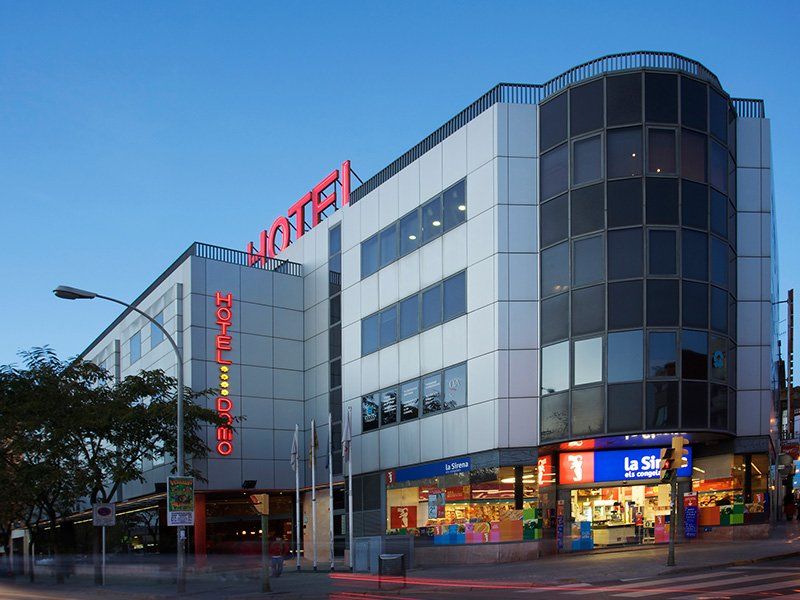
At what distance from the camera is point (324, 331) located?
50.6 meters

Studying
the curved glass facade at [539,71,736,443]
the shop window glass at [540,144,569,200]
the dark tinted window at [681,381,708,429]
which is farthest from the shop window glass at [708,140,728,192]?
the dark tinted window at [681,381,708,429]

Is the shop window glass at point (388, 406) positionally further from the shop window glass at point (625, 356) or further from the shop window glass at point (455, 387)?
the shop window glass at point (625, 356)

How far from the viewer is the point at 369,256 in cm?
4544

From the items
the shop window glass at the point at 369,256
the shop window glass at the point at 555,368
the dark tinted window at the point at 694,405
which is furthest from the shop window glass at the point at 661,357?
the shop window glass at the point at 369,256

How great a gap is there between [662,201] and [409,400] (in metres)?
14.2

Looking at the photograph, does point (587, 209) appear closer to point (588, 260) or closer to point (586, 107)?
point (588, 260)

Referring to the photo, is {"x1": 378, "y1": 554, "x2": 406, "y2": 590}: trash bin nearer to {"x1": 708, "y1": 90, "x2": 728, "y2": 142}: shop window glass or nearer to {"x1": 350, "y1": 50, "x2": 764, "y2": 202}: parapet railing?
{"x1": 350, "y1": 50, "x2": 764, "y2": 202}: parapet railing

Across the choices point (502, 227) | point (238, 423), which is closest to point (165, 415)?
point (238, 423)

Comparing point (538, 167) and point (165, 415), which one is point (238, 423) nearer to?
point (165, 415)

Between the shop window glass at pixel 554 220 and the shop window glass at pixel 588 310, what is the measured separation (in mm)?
2256

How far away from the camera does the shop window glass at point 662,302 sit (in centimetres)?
3284

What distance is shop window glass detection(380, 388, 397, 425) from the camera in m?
42.4

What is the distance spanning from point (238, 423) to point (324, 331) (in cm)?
648

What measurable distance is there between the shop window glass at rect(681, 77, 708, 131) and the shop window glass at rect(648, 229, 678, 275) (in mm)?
4255
